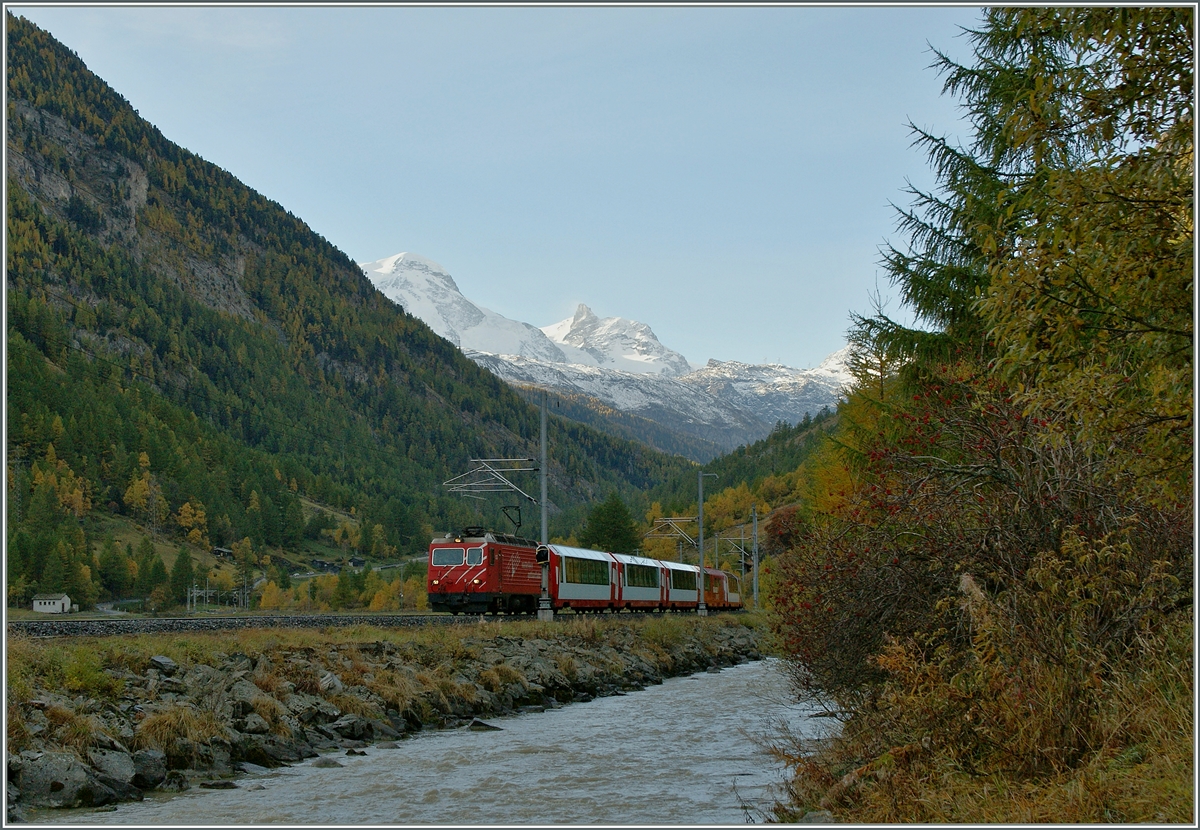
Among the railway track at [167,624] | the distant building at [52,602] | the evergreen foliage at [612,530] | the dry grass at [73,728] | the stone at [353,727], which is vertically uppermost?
the evergreen foliage at [612,530]

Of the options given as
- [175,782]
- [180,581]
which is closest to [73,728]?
[175,782]

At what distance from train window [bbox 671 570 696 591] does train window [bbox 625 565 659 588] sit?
9.54ft

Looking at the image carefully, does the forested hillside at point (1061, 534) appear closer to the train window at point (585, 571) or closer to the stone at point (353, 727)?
the stone at point (353, 727)

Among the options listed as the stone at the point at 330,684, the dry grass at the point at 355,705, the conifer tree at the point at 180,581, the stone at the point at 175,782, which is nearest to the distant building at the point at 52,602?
the conifer tree at the point at 180,581

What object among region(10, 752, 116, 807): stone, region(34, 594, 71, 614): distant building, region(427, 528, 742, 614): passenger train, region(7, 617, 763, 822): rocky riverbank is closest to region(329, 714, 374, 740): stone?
region(7, 617, 763, 822): rocky riverbank

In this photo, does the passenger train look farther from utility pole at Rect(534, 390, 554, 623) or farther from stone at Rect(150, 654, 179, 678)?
stone at Rect(150, 654, 179, 678)

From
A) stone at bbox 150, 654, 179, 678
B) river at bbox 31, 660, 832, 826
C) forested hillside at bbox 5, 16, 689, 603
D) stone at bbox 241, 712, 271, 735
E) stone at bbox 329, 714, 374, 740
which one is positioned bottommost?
river at bbox 31, 660, 832, 826

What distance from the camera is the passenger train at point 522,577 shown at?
119ft

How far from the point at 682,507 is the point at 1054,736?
118707 mm

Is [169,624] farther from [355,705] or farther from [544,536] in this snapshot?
[544,536]

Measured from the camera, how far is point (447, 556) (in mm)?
36656

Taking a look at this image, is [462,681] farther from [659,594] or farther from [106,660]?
[659,594]

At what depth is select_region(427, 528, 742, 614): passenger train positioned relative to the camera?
3634 centimetres

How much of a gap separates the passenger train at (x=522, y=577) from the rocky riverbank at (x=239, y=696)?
24.0 feet
